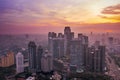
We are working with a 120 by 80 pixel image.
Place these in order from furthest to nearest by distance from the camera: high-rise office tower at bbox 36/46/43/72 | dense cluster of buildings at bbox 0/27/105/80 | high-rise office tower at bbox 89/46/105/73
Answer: high-rise office tower at bbox 89/46/105/73, high-rise office tower at bbox 36/46/43/72, dense cluster of buildings at bbox 0/27/105/80

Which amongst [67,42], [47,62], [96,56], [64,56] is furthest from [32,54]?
[96,56]

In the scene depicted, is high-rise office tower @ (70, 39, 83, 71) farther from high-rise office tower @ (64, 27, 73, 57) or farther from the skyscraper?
the skyscraper

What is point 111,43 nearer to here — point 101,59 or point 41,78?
point 101,59

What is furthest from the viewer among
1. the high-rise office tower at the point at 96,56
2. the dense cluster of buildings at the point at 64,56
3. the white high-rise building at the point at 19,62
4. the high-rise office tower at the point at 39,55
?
the high-rise office tower at the point at 96,56

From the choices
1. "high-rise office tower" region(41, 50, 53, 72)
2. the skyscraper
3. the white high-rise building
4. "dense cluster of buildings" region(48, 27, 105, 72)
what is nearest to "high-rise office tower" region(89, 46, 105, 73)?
"dense cluster of buildings" region(48, 27, 105, 72)

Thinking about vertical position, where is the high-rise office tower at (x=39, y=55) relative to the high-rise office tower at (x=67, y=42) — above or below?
below

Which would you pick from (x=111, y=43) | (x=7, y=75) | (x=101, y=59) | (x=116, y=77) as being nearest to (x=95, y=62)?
(x=101, y=59)

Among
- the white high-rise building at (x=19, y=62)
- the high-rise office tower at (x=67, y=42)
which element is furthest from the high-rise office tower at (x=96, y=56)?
the white high-rise building at (x=19, y=62)

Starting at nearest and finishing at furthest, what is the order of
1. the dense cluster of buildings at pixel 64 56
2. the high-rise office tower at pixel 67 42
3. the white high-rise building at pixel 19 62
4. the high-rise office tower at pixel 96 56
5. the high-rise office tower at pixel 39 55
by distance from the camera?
1. the white high-rise building at pixel 19 62
2. the dense cluster of buildings at pixel 64 56
3. the high-rise office tower at pixel 39 55
4. the high-rise office tower at pixel 67 42
5. the high-rise office tower at pixel 96 56

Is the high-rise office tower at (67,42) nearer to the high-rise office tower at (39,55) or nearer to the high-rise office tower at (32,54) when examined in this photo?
the high-rise office tower at (39,55)
